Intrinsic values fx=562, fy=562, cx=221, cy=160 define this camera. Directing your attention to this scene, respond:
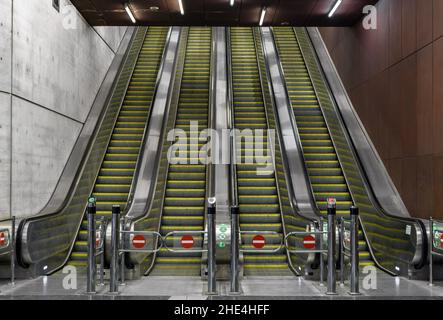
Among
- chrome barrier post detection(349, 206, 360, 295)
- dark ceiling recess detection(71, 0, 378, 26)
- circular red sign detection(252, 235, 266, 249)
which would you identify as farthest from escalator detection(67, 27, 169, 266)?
chrome barrier post detection(349, 206, 360, 295)

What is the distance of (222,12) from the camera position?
12609 millimetres

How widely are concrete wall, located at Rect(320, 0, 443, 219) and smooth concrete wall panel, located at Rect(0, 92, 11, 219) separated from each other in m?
6.22

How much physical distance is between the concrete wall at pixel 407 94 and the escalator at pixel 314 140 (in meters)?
0.93

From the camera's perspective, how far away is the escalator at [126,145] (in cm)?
1023

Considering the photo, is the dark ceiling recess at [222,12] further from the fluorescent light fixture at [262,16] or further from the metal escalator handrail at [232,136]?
the metal escalator handrail at [232,136]

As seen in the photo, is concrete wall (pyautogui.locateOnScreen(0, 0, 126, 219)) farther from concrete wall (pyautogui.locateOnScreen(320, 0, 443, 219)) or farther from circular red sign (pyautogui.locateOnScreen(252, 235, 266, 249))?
concrete wall (pyautogui.locateOnScreen(320, 0, 443, 219))

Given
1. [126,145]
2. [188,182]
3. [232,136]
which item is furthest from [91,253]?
[126,145]

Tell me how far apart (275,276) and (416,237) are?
2006 millimetres

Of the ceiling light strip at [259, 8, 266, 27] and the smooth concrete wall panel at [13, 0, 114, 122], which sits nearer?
the smooth concrete wall panel at [13, 0, 114, 122]

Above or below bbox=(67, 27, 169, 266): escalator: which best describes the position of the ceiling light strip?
above

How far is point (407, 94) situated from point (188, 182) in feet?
14.5

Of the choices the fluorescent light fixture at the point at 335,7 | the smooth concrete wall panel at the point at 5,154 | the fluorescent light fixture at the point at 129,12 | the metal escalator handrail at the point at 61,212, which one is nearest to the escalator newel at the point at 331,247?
the metal escalator handrail at the point at 61,212

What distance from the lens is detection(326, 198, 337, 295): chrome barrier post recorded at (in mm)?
6667
